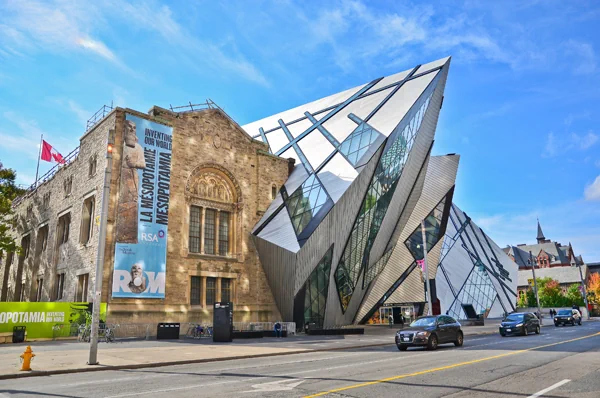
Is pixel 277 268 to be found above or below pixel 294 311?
above

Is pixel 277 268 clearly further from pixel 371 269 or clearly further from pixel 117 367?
pixel 117 367

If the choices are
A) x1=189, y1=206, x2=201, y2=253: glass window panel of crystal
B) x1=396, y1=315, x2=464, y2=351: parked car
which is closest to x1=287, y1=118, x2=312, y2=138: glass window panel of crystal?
x1=189, y1=206, x2=201, y2=253: glass window panel of crystal

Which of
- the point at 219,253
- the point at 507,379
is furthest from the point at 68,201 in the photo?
the point at 507,379

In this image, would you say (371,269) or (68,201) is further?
(371,269)

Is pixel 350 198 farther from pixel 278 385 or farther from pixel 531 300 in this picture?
pixel 531 300

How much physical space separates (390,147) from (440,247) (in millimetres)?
16942

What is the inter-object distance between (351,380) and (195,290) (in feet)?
81.7

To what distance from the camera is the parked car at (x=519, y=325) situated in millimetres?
28188

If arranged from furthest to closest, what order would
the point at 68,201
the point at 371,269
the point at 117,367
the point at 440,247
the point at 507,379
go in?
the point at 440,247 → the point at 371,269 → the point at 68,201 → the point at 117,367 → the point at 507,379

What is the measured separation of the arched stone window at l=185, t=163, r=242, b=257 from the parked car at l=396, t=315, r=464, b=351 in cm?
1905

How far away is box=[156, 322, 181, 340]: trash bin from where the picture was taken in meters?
27.0

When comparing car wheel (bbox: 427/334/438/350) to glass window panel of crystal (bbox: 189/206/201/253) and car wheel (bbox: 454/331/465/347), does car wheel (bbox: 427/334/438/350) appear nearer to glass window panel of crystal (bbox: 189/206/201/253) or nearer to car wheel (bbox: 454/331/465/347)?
car wheel (bbox: 454/331/465/347)

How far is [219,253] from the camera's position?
3625 centimetres

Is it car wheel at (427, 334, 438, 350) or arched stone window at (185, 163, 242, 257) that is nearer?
car wheel at (427, 334, 438, 350)
